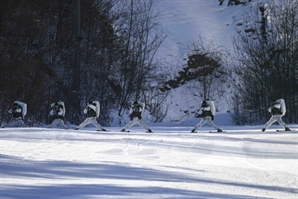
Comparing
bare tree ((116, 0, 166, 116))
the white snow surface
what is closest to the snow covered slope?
bare tree ((116, 0, 166, 116))

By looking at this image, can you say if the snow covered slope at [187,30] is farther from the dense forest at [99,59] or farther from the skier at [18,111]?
the skier at [18,111]

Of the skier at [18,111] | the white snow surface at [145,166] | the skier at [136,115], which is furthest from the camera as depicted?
the skier at [18,111]

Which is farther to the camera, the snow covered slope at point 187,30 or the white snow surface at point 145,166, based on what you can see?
the snow covered slope at point 187,30

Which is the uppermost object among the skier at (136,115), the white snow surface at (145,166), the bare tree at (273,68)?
the bare tree at (273,68)

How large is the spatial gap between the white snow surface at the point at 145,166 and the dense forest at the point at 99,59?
11.7 metres

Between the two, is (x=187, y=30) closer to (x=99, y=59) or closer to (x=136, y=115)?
(x=99, y=59)

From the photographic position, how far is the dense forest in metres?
27.6

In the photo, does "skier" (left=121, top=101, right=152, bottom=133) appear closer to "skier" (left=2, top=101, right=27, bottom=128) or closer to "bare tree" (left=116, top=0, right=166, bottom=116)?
"skier" (left=2, top=101, right=27, bottom=128)

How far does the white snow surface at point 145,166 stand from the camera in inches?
293

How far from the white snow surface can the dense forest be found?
11729mm

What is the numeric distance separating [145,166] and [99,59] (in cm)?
2351

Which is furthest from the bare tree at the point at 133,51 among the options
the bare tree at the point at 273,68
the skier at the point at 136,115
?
the skier at the point at 136,115

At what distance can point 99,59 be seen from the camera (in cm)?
3325

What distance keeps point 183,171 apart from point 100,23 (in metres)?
25.7
